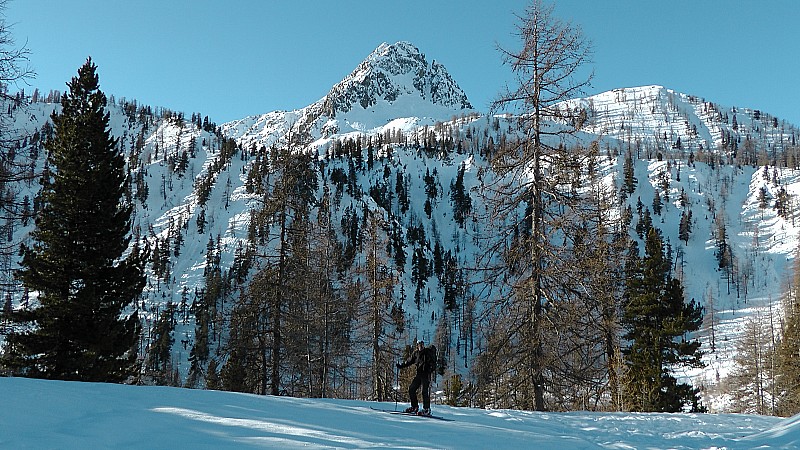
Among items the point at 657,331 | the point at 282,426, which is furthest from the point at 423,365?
the point at 657,331

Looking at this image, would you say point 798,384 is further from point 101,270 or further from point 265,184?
point 101,270

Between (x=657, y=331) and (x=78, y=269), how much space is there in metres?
24.3

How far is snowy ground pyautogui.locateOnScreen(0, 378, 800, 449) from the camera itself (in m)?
6.88

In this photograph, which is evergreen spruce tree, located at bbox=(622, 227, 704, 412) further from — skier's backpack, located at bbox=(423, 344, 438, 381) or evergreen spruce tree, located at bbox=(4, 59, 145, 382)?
evergreen spruce tree, located at bbox=(4, 59, 145, 382)

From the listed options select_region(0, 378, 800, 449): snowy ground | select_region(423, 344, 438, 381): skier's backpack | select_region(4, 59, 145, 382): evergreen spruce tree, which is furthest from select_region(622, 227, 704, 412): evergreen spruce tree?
select_region(4, 59, 145, 382): evergreen spruce tree

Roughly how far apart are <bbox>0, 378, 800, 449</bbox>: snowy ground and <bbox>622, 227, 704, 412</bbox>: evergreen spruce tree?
1154 centimetres

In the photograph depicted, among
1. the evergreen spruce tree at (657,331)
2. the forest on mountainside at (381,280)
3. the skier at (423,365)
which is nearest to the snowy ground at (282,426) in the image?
the skier at (423,365)

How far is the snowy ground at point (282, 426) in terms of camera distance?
6.88 metres

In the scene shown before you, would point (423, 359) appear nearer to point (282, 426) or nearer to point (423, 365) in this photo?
point (423, 365)

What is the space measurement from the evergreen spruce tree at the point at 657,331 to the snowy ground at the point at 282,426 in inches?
454

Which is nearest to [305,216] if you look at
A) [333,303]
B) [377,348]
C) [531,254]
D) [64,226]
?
[333,303]

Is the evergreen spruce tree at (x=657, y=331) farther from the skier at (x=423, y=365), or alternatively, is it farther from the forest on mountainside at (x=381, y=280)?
the skier at (x=423, y=365)

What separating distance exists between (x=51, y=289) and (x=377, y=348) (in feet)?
44.4

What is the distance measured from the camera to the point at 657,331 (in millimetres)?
23328
